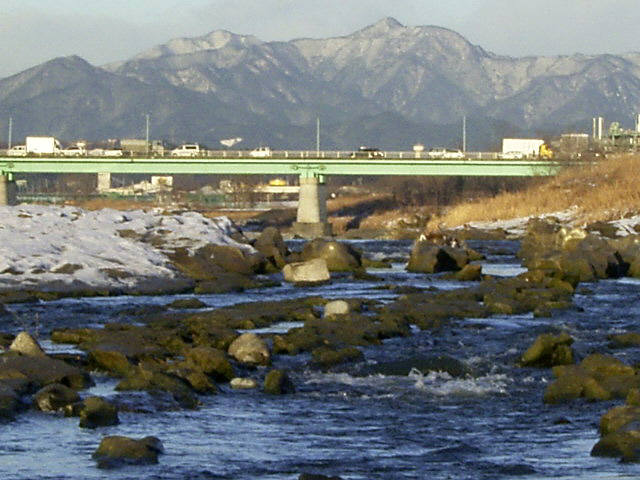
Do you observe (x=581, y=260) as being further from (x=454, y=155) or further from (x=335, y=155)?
(x=335, y=155)

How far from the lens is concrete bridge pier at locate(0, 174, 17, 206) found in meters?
142

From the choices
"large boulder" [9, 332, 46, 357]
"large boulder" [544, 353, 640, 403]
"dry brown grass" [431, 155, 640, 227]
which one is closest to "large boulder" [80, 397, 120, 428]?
"large boulder" [9, 332, 46, 357]

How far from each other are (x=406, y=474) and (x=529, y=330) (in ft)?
61.2

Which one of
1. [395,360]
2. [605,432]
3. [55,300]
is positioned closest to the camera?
[605,432]

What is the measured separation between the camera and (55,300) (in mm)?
48438

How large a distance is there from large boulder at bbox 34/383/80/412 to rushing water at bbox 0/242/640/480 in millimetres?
429

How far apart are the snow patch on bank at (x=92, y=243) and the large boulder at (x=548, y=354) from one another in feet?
73.6

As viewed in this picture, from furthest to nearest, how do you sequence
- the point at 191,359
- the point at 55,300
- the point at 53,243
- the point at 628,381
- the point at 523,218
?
the point at 523,218
the point at 53,243
the point at 55,300
the point at 191,359
the point at 628,381

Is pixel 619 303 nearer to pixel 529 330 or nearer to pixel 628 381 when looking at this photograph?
pixel 529 330

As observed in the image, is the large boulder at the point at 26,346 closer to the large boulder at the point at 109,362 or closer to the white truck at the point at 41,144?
the large boulder at the point at 109,362

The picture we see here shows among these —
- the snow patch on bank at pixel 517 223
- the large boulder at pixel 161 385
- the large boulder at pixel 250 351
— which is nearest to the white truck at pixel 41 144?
the snow patch on bank at pixel 517 223

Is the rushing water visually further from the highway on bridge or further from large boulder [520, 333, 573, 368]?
the highway on bridge

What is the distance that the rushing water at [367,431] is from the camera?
22469 millimetres

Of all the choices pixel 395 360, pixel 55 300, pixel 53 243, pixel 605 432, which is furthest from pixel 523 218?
pixel 605 432
